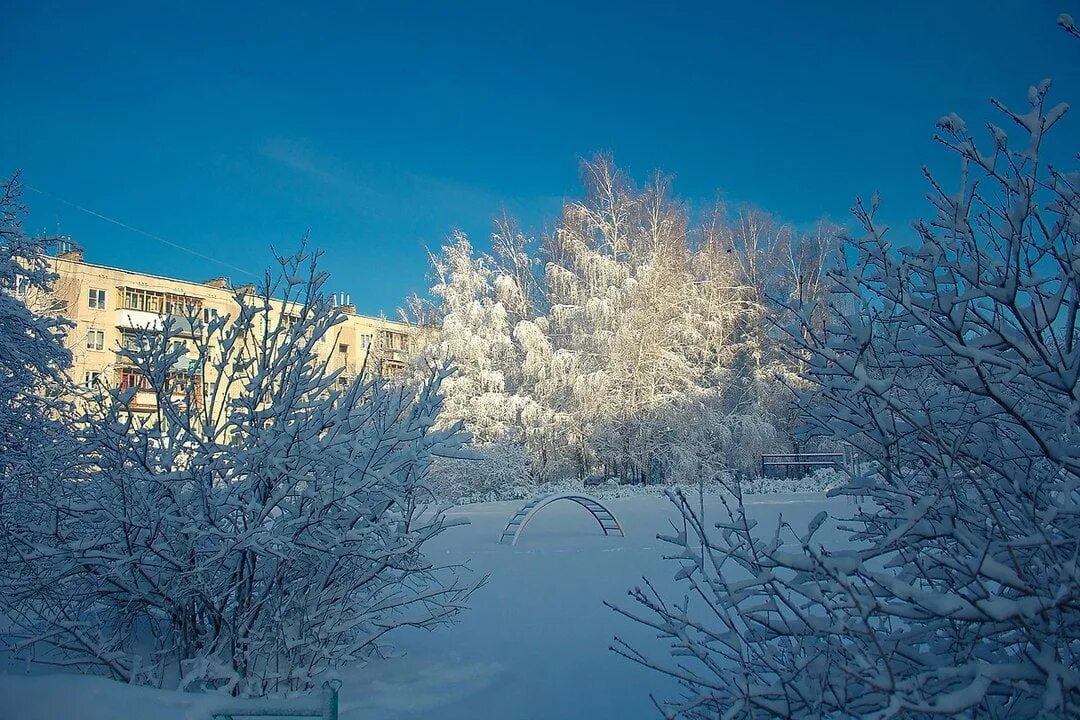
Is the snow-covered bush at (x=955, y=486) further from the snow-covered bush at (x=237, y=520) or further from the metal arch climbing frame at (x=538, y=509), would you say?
the metal arch climbing frame at (x=538, y=509)

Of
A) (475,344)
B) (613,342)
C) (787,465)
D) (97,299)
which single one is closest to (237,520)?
(613,342)

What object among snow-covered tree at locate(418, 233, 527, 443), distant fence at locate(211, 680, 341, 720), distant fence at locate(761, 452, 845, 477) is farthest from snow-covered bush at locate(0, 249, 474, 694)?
distant fence at locate(761, 452, 845, 477)

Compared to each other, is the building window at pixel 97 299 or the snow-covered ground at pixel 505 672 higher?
the building window at pixel 97 299

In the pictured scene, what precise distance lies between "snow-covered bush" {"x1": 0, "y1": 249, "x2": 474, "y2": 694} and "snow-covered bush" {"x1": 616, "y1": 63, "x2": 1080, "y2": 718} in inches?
88.2

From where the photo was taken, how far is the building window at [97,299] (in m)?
31.4

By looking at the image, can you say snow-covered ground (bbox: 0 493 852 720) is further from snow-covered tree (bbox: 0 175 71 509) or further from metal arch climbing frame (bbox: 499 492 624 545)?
snow-covered tree (bbox: 0 175 71 509)

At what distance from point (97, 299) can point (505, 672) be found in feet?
104

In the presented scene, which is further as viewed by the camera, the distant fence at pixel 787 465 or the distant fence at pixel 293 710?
the distant fence at pixel 787 465

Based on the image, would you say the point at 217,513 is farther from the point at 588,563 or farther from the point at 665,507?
the point at 665,507

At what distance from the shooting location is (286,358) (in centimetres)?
453

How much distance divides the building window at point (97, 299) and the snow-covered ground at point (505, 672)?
27.9 m

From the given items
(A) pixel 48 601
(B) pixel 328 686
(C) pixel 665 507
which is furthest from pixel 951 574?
(C) pixel 665 507

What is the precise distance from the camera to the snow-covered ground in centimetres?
378

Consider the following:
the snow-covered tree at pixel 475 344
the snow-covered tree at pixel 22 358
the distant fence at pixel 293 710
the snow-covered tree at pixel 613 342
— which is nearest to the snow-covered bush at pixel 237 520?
the distant fence at pixel 293 710
